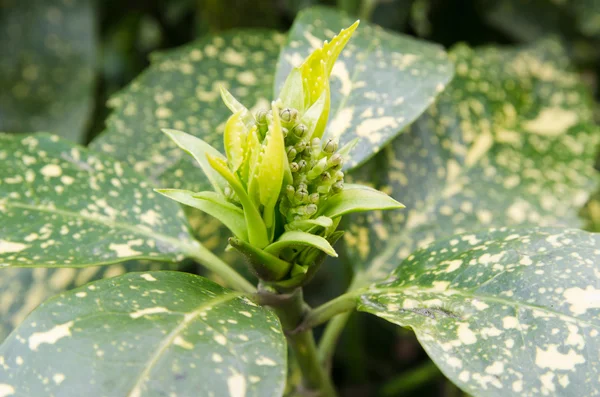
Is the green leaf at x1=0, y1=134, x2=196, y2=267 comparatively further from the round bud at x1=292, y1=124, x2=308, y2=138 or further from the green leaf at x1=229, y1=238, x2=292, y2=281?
the round bud at x1=292, y1=124, x2=308, y2=138

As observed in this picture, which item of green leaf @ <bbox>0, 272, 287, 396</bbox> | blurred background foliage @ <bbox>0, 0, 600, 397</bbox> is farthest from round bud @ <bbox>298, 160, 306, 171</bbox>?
blurred background foliage @ <bbox>0, 0, 600, 397</bbox>

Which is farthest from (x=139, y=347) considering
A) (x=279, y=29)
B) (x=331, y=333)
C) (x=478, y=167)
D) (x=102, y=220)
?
(x=279, y=29)

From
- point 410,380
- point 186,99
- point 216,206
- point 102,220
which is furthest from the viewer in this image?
point 410,380

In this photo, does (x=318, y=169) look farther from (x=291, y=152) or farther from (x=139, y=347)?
(x=139, y=347)

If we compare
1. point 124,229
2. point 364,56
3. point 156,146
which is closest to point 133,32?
point 156,146

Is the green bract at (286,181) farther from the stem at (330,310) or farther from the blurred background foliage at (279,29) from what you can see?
the blurred background foliage at (279,29)

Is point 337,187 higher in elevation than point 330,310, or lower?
higher
